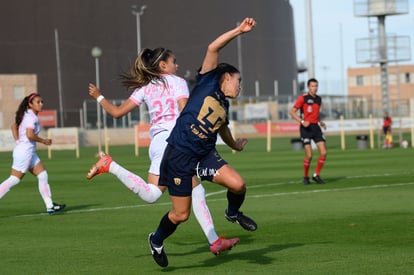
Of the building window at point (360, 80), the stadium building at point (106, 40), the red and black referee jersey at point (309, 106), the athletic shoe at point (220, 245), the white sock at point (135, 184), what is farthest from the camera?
the building window at point (360, 80)

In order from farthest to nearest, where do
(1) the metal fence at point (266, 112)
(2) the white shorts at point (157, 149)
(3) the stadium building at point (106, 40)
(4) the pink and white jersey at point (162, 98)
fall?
(3) the stadium building at point (106, 40), (1) the metal fence at point (266, 112), (2) the white shorts at point (157, 149), (4) the pink and white jersey at point (162, 98)

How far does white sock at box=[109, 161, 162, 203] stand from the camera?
10.0m

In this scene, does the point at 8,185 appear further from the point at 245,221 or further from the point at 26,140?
the point at 245,221

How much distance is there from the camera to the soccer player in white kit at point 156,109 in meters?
9.94

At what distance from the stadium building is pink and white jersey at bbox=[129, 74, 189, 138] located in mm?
72282

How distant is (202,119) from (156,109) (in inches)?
71.4

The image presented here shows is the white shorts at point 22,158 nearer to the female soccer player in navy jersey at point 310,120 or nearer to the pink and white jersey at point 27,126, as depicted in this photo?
the pink and white jersey at point 27,126

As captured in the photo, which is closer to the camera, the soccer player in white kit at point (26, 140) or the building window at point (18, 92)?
the soccer player in white kit at point (26, 140)

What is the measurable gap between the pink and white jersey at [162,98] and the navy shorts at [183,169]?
1.42 metres

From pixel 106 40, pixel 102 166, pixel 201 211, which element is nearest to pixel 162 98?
pixel 102 166

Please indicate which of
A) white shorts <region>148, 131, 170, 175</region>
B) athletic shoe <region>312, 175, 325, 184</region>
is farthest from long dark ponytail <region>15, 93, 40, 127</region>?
athletic shoe <region>312, 175, 325, 184</region>

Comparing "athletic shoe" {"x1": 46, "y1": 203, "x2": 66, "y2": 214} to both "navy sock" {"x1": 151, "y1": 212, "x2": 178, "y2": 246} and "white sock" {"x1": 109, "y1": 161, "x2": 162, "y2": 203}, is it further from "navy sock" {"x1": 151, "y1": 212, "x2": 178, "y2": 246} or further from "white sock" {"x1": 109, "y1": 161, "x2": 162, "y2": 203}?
"navy sock" {"x1": 151, "y1": 212, "x2": 178, "y2": 246}

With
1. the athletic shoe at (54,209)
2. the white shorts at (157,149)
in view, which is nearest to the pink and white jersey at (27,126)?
the athletic shoe at (54,209)

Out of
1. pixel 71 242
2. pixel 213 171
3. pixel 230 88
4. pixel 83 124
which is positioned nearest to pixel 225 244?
pixel 213 171
